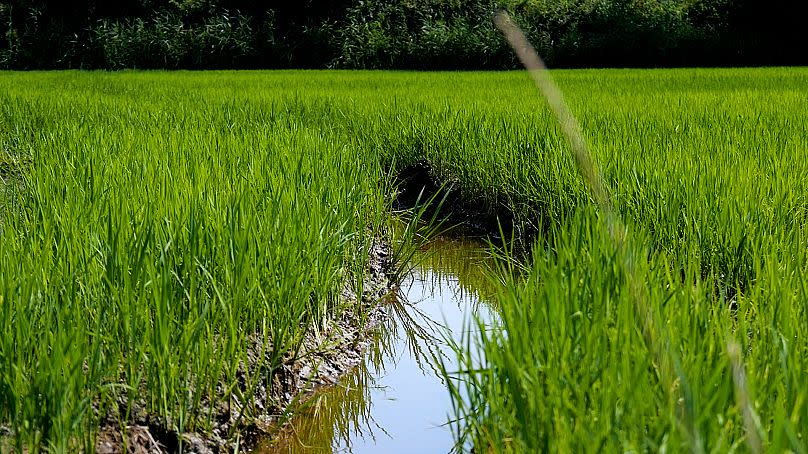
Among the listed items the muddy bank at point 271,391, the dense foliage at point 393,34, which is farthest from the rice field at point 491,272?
the dense foliage at point 393,34

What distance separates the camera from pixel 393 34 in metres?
14.0

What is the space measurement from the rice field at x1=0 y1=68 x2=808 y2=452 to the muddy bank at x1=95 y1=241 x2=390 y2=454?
0.02 m

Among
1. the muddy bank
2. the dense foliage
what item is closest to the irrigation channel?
the muddy bank

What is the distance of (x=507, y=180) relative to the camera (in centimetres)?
359

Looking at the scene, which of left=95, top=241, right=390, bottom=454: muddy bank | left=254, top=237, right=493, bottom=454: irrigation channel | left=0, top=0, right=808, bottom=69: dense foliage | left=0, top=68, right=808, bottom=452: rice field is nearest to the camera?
left=0, top=68, right=808, bottom=452: rice field

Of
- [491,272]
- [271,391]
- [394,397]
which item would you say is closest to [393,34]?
[491,272]

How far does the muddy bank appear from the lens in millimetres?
1650

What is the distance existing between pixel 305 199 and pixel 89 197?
0.64 metres

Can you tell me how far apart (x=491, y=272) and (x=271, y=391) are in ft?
2.74

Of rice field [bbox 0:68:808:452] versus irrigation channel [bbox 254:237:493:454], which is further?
irrigation channel [bbox 254:237:493:454]

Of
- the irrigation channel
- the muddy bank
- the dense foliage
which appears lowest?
the irrigation channel

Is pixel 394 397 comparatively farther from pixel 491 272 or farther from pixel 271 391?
pixel 491 272

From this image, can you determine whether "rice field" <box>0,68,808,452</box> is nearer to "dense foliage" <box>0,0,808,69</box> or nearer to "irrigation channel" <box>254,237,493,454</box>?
"irrigation channel" <box>254,237,493,454</box>

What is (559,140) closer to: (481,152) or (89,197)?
(481,152)
